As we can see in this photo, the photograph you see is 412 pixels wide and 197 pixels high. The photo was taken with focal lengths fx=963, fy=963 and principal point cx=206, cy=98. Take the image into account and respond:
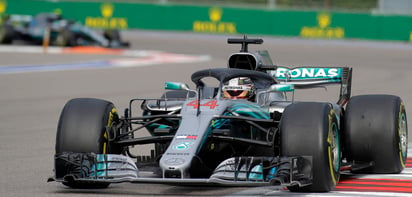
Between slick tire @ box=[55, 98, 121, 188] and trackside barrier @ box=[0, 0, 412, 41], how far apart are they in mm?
28083

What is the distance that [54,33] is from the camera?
34.2 metres

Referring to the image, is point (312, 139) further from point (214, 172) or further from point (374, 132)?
point (374, 132)

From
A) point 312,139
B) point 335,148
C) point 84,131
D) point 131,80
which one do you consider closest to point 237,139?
point 312,139

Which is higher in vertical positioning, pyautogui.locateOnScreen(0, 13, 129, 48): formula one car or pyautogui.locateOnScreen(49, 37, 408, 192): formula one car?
pyautogui.locateOnScreen(0, 13, 129, 48): formula one car

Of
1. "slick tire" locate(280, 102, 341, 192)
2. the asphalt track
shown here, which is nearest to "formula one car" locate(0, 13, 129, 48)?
the asphalt track

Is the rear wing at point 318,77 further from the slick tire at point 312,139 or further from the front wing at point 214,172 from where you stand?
the front wing at point 214,172

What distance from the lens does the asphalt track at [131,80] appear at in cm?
898

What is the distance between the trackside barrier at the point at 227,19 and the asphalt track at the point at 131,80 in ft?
2.08

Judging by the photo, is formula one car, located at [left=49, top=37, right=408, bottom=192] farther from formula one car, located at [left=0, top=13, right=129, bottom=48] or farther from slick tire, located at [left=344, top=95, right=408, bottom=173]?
formula one car, located at [left=0, top=13, right=129, bottom=48]

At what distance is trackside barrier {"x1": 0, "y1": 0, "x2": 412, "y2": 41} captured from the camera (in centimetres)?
3669

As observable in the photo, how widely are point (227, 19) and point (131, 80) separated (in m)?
17.6

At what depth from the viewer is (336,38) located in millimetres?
37344

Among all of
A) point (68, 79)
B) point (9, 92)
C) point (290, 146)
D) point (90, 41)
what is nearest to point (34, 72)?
point (68, 79)

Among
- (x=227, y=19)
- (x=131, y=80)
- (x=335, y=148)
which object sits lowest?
(x=335, y=148)
